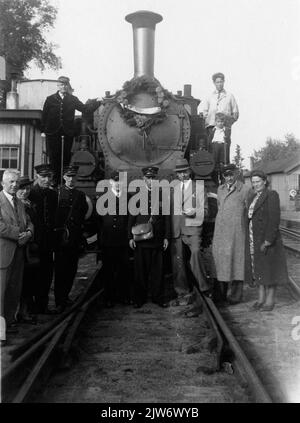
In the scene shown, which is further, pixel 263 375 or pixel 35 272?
pixel 35 272

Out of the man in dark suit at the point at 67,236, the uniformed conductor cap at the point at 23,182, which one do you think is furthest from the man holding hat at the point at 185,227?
the uniformed conductor cap at the point at 23,182

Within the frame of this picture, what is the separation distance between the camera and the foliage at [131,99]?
8500 mm

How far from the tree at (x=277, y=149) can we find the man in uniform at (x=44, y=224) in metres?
68.5

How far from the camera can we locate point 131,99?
8.60 metres

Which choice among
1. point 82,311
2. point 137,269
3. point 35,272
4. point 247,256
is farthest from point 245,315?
point 35,272

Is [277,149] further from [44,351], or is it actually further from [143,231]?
[44,351]

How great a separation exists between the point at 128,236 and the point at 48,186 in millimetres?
1219

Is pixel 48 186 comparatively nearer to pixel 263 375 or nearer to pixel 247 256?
pixel 247 256

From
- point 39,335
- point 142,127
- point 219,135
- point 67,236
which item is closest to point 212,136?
point 219,135

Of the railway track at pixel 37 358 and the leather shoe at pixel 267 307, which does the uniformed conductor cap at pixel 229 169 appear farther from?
the railway track at pixel 37 358

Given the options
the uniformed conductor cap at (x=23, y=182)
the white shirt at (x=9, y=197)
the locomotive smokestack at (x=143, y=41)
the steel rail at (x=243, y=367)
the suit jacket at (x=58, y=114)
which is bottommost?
the steel rail at (x=243, y=367)

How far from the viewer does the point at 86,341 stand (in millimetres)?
4938

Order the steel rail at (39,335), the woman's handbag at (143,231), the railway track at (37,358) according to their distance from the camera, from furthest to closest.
→ the woman's handbag at (143,231) < the steel rail at (39,335) < the railway track at (37,358)

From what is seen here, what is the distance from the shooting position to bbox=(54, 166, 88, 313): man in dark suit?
6.16 m
